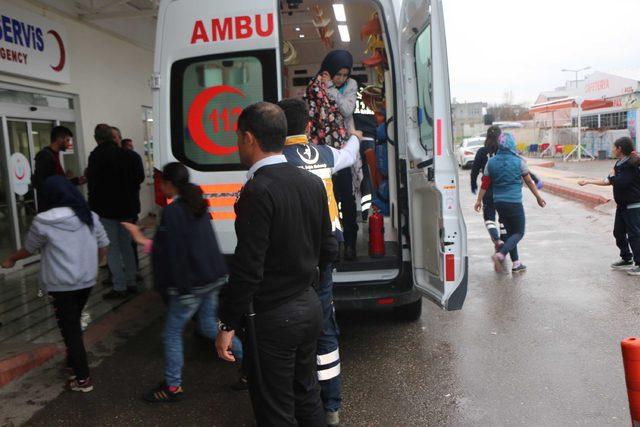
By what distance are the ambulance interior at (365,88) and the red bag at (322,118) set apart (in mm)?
477

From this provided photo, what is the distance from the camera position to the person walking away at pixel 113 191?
6.30 m

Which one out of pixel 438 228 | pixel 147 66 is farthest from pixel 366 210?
pixel 147 66

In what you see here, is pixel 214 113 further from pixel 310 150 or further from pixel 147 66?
pixel 147 66

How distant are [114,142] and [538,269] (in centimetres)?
535

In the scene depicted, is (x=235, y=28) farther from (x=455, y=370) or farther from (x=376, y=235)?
(x=455, y=370)

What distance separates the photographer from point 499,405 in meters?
3.67

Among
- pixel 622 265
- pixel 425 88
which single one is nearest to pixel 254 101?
pixel 425 88

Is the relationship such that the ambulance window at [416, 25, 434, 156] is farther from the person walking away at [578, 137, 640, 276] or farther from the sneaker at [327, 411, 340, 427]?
the person walking away at [578, 137, 640, 276]

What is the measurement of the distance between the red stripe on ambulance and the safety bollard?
3.18 meters

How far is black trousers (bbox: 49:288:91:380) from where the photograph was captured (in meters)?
3.95

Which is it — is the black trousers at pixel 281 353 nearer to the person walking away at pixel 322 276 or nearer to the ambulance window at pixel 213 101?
the person walking away at pixel 322 276

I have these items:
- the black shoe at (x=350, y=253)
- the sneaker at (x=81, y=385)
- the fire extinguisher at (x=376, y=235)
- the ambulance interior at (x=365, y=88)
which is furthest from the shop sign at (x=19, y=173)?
the fire extinguisher at (x=376, y=235)

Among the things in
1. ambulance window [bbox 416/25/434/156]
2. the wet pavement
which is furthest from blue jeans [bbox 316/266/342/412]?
ambulance window [bbox 416/25/434/156]

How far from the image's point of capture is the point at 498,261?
7227 millimetres
